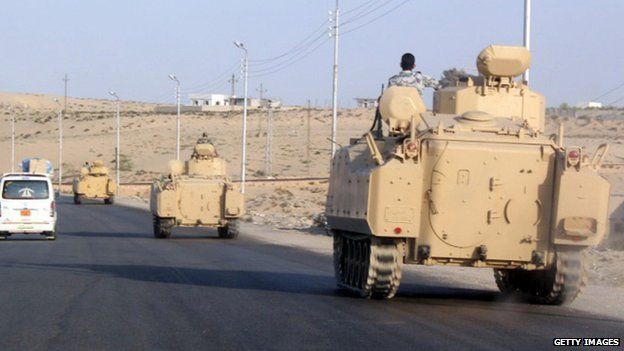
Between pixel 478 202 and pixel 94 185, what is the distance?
5991cm

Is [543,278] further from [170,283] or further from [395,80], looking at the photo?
[170,283]

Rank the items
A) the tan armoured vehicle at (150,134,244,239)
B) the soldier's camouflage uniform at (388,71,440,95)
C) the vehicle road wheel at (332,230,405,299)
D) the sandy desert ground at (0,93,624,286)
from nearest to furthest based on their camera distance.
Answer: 1. the vehicle road wheel at (332,230,405,299)
2. the soldier's camouflage uniform at (388,71,440,95)
3. the tan armoured vehicle at (150,134,244,239)
4. the sandy desert ground at (0,93,624,286)

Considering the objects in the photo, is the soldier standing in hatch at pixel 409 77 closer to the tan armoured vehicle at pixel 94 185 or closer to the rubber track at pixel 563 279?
the rubber track at pixel 563 279

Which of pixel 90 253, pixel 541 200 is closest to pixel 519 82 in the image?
pixel 541 200

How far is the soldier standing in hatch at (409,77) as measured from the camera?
1662 cm

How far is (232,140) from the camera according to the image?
127m

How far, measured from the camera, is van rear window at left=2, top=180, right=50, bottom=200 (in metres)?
33.4

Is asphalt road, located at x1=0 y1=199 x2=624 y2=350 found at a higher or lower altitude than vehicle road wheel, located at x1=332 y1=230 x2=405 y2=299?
lower

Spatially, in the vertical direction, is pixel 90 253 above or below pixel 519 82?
below

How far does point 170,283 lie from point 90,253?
9.35 metres

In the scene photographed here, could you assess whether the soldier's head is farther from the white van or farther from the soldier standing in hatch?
the white van

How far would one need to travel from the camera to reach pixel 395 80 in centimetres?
1672

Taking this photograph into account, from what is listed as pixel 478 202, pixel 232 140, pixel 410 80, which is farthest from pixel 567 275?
pixel 232 140
